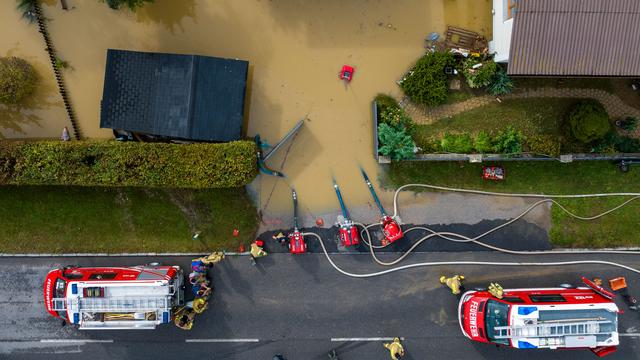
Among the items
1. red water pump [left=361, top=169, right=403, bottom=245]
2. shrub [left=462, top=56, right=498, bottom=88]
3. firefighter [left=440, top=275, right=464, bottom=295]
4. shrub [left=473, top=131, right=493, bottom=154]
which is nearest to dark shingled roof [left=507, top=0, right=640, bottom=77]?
shrub [left=462, top=56, right=498, bottom=88]

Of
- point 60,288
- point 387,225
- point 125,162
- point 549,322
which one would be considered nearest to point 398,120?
point 387,225

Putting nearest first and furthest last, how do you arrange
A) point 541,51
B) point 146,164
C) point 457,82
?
point 541,51 < point 146,164 < point 457,82

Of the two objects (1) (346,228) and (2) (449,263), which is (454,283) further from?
(1) (346,228)

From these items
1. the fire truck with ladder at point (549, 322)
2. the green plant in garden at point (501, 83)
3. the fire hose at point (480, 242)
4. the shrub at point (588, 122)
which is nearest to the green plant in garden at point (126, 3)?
the fire hose at point (480, 242)

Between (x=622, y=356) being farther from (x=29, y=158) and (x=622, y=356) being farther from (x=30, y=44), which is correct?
(x=30, y=44)

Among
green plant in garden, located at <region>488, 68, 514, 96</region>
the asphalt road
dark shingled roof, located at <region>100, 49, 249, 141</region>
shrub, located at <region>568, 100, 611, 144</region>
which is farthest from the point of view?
the asphalt road

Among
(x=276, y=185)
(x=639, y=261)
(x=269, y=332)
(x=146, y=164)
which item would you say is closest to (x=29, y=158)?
(x=146, y=164)

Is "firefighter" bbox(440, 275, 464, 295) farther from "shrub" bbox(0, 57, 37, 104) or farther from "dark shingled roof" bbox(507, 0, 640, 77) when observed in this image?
"shrub" bbox(0, 57, 37, 104)
